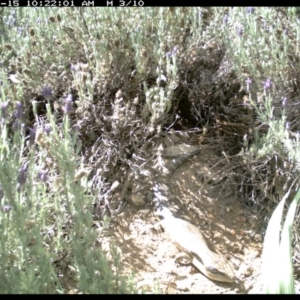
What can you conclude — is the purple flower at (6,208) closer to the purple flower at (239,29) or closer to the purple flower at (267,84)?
the purple flower at (267,84)

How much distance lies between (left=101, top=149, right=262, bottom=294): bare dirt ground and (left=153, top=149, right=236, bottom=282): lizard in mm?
42

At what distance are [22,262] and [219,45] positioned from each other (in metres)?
2.01

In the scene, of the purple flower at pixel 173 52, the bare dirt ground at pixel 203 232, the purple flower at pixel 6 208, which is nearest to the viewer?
the purple flower at pixel 6 208

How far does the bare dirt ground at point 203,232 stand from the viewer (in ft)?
8.42

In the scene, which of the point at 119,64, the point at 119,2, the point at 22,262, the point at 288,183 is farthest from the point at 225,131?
the point at 22,262

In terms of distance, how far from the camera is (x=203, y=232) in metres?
2.88

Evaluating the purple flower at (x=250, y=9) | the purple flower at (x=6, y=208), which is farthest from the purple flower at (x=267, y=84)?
the purple flower at (x=6, y=208)

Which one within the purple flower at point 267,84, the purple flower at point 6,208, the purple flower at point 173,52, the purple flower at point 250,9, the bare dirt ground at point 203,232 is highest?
the purple flower at point 250,9

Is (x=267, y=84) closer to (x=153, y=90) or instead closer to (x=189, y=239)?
(x=153, y=90)

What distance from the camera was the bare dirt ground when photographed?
8.42 ft

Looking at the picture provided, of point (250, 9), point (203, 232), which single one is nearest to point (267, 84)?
point (250, 9)

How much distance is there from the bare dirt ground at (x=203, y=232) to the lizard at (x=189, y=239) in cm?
4

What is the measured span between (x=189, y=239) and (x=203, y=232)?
0.20 m

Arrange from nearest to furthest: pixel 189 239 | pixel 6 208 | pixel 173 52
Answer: pixel 6 208, pixel 189 239, pixel 173 52
